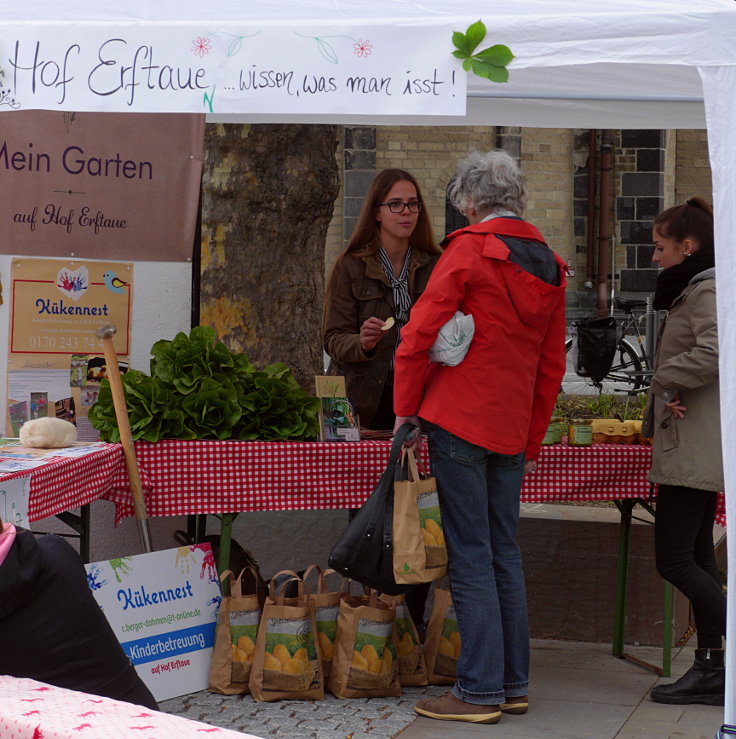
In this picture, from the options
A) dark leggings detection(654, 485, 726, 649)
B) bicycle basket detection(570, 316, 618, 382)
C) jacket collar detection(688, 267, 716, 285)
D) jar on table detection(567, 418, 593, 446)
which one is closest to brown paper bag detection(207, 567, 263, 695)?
jar on table detection(567, 418, 593, 446)

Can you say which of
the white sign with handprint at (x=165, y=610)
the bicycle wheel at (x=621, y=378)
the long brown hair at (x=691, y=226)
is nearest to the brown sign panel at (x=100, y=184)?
the white sign with handprint at (x=165, y=610)

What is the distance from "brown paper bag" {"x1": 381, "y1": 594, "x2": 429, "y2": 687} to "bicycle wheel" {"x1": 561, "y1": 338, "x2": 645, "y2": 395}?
9.98 meters

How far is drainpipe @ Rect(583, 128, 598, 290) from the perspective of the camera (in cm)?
2067

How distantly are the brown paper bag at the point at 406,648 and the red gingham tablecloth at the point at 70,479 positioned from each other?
113cm

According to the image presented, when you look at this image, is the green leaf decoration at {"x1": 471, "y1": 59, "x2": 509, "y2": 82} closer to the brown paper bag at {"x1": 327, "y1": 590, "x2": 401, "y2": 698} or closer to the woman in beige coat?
the woman in beige coat

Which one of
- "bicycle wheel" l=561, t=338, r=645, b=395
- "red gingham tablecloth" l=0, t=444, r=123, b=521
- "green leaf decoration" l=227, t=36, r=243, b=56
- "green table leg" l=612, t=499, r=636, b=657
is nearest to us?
"green leaf decoration" l=227, t=36, r=243, b=56

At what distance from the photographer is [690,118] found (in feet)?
18.5

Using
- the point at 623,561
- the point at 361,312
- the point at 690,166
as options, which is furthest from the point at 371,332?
the point at 690,166

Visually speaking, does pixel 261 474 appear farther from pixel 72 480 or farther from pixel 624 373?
pixel 624 373

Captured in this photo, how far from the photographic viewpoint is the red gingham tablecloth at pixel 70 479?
371 centimetres

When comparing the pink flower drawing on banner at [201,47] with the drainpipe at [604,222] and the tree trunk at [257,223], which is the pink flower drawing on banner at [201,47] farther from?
the drainpipe at [604,222]

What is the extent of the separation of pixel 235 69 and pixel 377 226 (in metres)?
1.74

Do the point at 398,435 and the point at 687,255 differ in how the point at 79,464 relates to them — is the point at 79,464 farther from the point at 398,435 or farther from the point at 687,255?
the point at 687,255

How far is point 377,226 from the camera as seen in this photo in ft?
16.4
